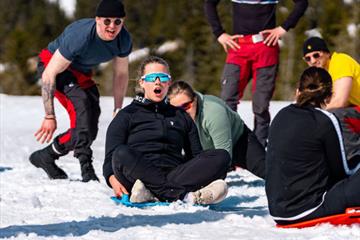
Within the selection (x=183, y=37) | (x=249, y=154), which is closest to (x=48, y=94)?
(x=249, y=154)

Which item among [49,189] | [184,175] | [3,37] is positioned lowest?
[3,37]

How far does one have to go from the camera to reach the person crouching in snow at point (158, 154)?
16.7ft

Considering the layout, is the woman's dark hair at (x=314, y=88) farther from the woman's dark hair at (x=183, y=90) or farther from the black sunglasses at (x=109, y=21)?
the black sunglasses at (x=109, y=21)

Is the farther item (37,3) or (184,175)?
(37,3)

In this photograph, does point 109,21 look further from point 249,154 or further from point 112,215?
point 112,215

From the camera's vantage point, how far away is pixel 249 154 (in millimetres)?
5988

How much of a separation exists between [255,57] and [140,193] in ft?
8.66

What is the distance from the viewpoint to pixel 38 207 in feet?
16.9

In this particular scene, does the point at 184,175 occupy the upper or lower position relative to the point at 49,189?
upper

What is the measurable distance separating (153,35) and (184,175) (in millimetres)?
76547

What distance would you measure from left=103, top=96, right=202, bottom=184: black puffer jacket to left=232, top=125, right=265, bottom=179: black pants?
0.80 m

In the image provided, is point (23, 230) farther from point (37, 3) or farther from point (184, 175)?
point (37, 3)

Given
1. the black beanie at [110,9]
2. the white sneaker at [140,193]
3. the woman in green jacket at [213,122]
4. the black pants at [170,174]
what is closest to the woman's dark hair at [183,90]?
the woman in green jacket at [213,122]

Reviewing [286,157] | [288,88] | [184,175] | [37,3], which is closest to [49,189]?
[184,175]
